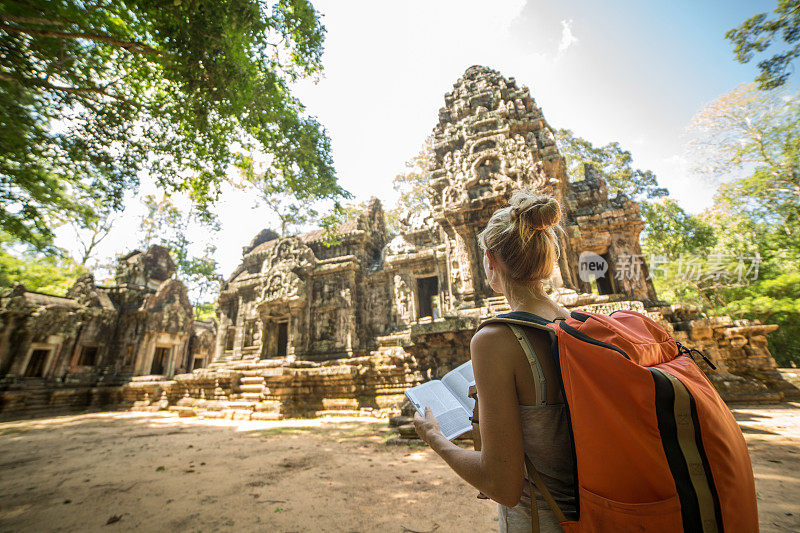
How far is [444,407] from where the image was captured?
4.95 feet

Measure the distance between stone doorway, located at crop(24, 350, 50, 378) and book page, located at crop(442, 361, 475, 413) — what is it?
63.7 feet

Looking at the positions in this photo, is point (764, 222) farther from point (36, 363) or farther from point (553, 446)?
point (36, 363)

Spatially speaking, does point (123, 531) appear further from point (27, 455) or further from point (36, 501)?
point (27, 455)

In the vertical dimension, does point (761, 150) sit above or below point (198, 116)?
above

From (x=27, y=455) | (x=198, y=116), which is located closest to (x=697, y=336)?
(x=198, y=116)

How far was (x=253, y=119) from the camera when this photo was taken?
7.38 metres

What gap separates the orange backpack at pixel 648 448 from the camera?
2.50 ft

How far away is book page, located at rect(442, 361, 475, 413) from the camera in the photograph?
1.54 metres

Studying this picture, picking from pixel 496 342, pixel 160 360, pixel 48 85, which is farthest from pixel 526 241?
pixel 160 360

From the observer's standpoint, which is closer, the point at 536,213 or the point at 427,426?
the point at 536,213

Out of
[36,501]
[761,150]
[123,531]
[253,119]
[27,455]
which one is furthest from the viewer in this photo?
[761,150]

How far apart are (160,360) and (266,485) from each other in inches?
654

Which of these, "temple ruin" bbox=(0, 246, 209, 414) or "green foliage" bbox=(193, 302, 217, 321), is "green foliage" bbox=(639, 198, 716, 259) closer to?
"temple ruin" bbox=(0, 246, 209, 414)

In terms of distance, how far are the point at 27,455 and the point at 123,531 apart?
4.92 metres
